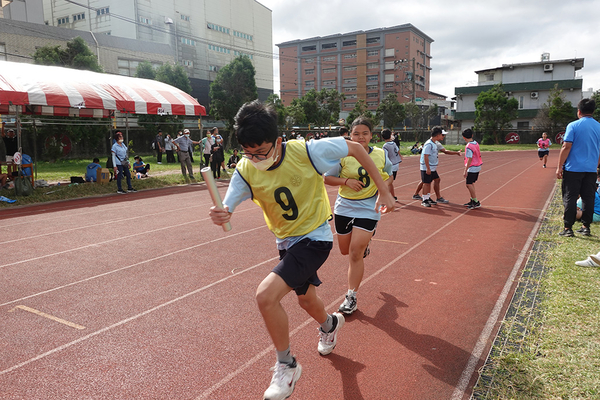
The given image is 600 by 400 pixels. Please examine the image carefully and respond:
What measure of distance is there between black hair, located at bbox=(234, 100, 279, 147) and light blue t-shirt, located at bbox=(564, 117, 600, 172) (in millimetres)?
5946

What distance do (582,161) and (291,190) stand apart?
19.0 ft

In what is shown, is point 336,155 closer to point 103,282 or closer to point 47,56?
point 103,282

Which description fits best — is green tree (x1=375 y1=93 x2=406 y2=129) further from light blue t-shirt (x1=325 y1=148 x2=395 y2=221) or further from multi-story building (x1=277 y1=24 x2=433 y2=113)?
light blue t-shirt (x1=325 y1=148 x2=395 y2=221)

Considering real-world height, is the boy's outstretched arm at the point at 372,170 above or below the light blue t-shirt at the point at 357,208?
above

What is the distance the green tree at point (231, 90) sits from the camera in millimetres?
39656

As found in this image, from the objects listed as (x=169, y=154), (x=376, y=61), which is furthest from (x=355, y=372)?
(x=376, y=61)

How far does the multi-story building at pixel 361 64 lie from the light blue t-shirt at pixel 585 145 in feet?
277

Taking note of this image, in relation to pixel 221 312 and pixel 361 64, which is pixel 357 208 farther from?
pixel 361 64

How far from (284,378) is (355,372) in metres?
0.78

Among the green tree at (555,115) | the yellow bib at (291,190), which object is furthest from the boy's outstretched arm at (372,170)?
the green tree at (555,115)

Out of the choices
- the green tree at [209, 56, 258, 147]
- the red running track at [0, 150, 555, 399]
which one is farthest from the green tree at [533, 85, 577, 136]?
the red running track at [0, 150, 555, 399]

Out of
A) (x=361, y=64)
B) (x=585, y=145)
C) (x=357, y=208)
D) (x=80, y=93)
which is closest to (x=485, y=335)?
(x=357, y=208)

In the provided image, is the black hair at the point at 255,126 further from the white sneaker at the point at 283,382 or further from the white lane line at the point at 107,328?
the white lane line at the point at 107,328

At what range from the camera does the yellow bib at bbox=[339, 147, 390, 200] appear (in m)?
4.41
